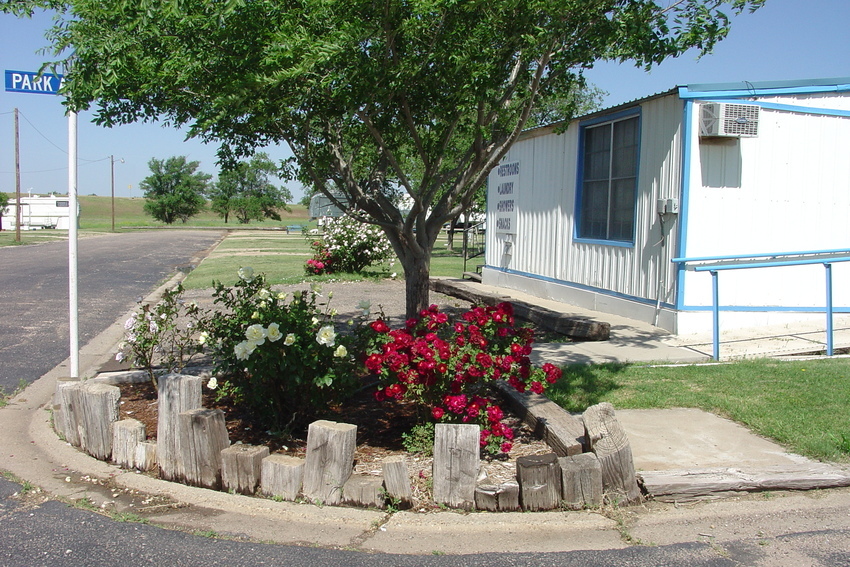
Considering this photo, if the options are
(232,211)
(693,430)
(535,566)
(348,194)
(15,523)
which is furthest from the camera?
(232,211)

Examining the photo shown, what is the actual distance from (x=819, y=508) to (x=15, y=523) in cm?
461

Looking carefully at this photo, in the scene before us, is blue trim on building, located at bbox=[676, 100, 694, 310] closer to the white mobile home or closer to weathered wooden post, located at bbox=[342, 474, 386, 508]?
the white mobile home

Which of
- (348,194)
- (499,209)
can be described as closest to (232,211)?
(499,209)

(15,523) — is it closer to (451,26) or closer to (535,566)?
(535,566)

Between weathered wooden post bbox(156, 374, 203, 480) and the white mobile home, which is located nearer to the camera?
weathered wooden post bbox(156, 374, 203, 480)

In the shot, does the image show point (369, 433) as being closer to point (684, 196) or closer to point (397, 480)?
point (397, 480)

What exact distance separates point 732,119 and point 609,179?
2469 mm

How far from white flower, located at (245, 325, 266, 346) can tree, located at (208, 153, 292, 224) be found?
234 ft

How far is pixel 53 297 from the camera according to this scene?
1372 centimetres

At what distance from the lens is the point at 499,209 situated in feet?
50.2

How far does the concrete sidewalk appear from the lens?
3945mm

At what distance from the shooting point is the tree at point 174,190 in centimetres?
8122

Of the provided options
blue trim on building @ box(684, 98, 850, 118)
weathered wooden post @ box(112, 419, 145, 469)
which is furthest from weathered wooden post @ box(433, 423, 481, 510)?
blue trim on building @ box(684, 98, 850, 118)

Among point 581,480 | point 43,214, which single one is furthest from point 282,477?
A: point 43,214
